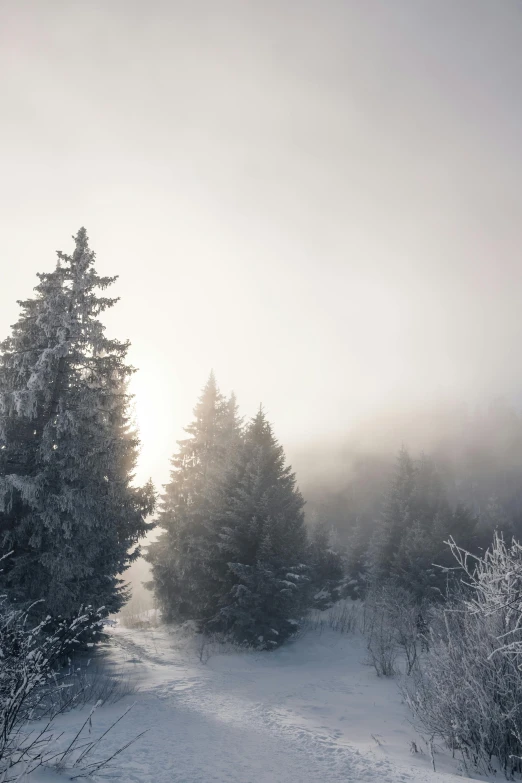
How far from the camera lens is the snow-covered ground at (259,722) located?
7.53 metres

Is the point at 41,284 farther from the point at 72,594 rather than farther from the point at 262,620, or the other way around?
the point at 262,620

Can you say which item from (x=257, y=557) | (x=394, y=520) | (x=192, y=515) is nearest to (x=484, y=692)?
(x=257, y=557)

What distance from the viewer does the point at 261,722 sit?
10797 mm

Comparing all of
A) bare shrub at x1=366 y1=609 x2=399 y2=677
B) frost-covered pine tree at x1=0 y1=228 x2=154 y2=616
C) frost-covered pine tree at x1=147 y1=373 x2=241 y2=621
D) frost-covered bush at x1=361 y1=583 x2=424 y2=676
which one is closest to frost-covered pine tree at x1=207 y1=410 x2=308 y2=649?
frost-covered pine tree at x1=147 y1=373 x2=241 y2=621

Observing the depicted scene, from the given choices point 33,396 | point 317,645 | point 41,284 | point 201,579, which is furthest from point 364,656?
point 41,284

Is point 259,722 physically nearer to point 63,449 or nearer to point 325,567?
point 63,449

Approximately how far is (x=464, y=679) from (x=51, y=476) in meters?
10.9

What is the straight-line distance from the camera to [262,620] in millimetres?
20594

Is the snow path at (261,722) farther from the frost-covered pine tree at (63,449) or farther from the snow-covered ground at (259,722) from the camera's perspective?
the frost-covered pine tree at (63,449)

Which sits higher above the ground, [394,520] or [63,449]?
[63,449]

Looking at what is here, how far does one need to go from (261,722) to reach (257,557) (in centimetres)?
1016

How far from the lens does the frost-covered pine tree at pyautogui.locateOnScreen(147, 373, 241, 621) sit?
22984mm

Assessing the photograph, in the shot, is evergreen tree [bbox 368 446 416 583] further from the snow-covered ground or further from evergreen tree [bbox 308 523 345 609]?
the snow-covered ground

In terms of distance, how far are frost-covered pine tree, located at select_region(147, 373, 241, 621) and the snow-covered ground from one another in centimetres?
443
